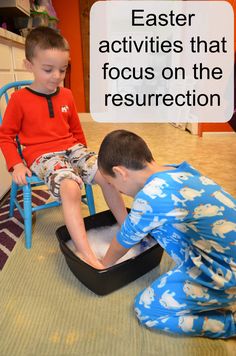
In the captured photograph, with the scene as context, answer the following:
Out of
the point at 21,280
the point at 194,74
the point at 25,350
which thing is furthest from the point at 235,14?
the point at 25,350

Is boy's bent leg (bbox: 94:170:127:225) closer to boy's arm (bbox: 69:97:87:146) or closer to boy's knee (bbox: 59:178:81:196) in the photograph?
boy's knee (bbox: 59:178:81:196)

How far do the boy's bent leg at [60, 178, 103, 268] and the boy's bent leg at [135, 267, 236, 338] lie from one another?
0.19m

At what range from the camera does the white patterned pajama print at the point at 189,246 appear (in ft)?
2.08

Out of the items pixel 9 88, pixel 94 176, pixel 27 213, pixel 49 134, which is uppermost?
pixel 9 88

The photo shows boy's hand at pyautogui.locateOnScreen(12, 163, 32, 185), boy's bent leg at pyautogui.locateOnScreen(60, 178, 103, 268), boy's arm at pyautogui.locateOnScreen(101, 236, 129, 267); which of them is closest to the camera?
boy's arm at pyautogui.locateOnScreen(101, 236, 129, 267)

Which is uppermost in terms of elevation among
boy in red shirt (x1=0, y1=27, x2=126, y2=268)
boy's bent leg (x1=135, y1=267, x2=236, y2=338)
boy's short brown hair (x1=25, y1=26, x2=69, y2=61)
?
boy's short brown hair (x1=25, y1=26, x2=69, y2=61)

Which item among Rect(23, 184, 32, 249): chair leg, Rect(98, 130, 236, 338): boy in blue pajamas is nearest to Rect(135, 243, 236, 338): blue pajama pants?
Rect(98, 130, 236, 338): boy in blue pajamas

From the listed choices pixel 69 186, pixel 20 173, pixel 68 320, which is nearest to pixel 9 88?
pixel 20 173

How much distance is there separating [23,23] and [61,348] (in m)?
2.23

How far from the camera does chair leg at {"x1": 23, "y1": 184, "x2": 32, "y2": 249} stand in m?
0.98

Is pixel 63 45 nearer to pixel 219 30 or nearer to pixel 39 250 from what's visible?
pixel 39 250

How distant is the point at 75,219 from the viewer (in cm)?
87

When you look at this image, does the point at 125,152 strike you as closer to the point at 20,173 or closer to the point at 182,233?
the point at 182,233

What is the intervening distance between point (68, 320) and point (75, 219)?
0.84 feet
